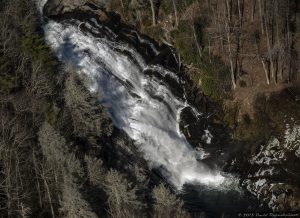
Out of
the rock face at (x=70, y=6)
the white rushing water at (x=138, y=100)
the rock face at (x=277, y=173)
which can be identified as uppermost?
the rock face at (x=70, y=6)

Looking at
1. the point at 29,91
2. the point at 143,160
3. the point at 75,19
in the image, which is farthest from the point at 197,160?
the point at 75,19

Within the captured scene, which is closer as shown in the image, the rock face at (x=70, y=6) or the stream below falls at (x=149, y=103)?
the stream below falls at (x=149, y=103)

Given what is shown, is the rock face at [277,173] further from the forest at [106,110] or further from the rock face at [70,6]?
the rock face at [70,6]

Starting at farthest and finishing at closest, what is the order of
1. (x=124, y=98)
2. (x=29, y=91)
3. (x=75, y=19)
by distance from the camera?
(x=75, y=19)
(x=124, y=98)
(x=29, y=91)

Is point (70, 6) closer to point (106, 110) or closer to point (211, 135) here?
point (106, 110)

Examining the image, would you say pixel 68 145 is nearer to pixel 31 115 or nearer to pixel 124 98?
pixel 31 115

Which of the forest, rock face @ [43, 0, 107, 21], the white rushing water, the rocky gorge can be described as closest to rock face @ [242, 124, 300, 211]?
the rocky gorge

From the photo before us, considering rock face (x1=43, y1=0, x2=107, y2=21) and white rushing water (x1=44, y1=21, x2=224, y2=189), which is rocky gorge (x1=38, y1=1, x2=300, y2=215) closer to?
rock face (x1=43, y1=0, x2=107, y2=21)

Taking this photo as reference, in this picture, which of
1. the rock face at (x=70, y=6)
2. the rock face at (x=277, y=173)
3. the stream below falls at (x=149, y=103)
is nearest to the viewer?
the rock face at (x=277, y=173)

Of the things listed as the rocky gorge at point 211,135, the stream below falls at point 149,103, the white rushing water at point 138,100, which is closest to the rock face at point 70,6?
the rocky gorge at point 211,135
